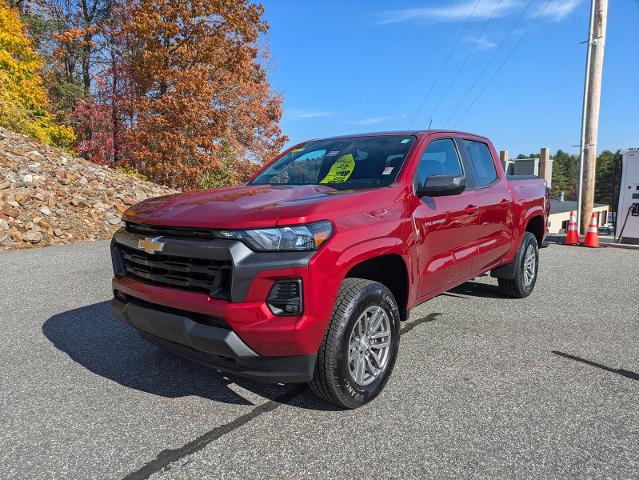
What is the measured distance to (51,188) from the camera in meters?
11.3

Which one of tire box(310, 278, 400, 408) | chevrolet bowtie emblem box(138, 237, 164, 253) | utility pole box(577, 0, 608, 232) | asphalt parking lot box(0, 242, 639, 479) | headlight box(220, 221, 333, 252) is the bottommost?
asphalt parking lot box(0, 242, 639, 479)

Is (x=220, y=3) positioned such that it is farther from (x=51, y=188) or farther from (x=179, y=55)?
(x=51, y=188)

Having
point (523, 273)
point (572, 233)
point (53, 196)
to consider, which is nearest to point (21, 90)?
point (53, 196)

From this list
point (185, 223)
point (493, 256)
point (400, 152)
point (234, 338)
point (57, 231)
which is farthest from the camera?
point (57, 231)

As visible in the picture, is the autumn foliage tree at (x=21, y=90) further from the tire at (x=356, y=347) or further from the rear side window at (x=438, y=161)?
the tire at (x=356, y=347)

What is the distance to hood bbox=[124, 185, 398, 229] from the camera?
2471 mm

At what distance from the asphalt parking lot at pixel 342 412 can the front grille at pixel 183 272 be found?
806 mm

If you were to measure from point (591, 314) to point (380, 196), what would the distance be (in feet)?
11.0

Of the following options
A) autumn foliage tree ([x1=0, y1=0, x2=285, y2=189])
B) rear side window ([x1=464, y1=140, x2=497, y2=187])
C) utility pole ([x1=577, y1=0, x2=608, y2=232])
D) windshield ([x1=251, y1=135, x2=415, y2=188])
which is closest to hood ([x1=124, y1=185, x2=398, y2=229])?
windshield ([x1=251, y1=135, x2=415, y2=188])

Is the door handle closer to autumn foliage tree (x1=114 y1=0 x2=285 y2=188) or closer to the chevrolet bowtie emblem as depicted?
the chevrolet bowtie emblem

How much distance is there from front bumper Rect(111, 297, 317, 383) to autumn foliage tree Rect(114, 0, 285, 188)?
55.2 feet

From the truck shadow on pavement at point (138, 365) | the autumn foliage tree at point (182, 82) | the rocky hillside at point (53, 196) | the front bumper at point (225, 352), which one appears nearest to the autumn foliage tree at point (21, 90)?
the autumn foliage tree at point (182, 82)

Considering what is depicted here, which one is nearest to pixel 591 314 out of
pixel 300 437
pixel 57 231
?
pixel 300 437

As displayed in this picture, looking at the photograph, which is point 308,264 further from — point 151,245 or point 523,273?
point 523,273
